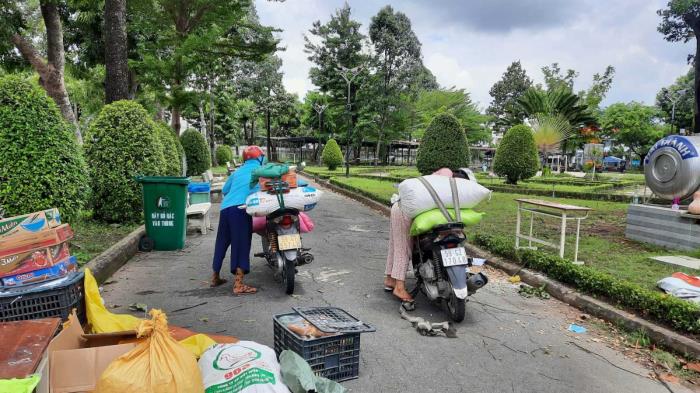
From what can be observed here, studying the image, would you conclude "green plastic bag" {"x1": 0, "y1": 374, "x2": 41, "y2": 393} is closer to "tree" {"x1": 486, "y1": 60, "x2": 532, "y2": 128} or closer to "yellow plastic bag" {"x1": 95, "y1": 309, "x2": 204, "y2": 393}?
"yellow plastic bag" {"x1": 95, "y1": 309, "x2": 204, "y2": 393}

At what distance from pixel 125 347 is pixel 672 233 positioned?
759cm

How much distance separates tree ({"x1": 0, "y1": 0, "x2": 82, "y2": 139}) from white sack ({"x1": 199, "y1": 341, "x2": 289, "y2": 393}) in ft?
35.4

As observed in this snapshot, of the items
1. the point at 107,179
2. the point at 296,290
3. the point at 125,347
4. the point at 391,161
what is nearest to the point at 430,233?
the point at 296,290

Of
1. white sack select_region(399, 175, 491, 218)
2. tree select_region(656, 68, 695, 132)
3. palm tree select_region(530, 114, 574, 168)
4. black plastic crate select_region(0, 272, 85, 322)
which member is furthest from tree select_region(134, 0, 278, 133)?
tree select_region(656, 68, 695, 132)

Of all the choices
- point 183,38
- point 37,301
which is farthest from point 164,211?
point 183,38

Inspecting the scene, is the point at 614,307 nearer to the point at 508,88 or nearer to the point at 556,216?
the point at 556,216

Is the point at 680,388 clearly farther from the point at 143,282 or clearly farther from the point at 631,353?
the point at 143,282

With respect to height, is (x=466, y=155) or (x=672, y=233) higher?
(x=466, y=155)

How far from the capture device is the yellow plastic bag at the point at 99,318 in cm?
318

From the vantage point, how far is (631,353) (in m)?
3.75

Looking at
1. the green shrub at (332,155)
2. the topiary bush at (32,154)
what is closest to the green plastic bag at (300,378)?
the topiary bush at (32,154)

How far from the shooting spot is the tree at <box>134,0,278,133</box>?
1623 cm

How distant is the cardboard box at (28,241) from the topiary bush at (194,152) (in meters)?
18.7

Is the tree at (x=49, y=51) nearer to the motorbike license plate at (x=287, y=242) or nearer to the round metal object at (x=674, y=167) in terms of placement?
the motorbike license plate at (x=287, y=242)
